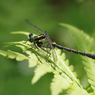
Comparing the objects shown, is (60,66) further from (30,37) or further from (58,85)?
(30,37)

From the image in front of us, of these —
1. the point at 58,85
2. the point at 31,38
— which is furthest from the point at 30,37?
the point at 58,85

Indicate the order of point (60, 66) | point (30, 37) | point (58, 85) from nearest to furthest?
point (58, 85) < point (60, 66) < point (30, 37)

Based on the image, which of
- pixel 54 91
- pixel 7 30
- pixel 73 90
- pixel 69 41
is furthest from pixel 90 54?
pixel 69 41

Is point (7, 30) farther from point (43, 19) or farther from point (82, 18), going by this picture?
point (82, 18)

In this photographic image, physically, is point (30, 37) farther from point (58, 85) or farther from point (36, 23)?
point (36, 23)

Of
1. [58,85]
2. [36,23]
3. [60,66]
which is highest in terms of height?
[58,85]

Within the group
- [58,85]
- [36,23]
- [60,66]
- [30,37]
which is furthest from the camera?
[36,23]

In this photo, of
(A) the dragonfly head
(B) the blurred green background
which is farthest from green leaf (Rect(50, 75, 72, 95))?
(B) the blurred green background

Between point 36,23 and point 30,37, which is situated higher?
point 30,37

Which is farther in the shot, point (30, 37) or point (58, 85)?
point (30, 37)
